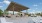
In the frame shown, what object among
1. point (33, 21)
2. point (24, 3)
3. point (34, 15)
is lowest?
point (33, 21)

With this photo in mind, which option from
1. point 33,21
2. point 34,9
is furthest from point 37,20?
point 34,9

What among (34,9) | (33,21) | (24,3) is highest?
(24,3)

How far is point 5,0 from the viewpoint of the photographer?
8.20 ft

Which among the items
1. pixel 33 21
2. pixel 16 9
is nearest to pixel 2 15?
pixel 16 9

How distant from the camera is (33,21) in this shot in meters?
2.54

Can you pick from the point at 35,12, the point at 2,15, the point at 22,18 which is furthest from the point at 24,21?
the point at 2,15

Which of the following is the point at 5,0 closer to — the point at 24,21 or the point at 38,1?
the point at 24,21

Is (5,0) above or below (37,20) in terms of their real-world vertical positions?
above

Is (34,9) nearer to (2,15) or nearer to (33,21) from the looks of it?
(33,21)

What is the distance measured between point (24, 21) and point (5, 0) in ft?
3.05

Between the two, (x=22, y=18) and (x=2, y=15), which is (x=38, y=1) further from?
(x=2, y=15)

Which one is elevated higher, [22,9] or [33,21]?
[22,9]

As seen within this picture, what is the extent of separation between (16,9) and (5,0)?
0.47 metres

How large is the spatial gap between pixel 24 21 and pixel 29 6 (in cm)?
52
